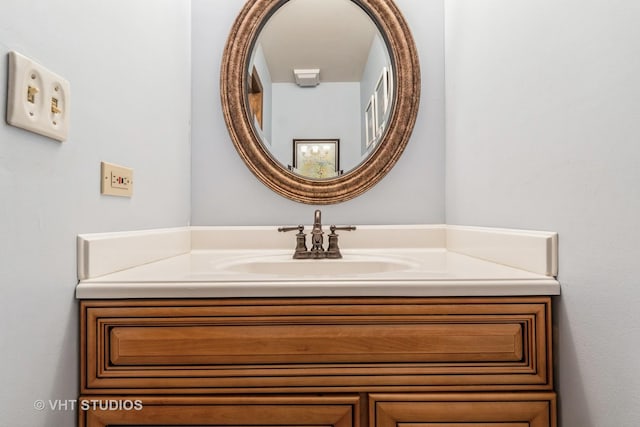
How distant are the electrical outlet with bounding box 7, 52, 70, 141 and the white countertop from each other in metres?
0.22

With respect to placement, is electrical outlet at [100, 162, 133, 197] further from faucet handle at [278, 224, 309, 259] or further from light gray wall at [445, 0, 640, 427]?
light gray wall at [445, 0, 640, 427]

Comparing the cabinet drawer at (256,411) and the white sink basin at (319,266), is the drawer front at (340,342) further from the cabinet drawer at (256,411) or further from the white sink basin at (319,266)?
the white sink basin at (319,266)

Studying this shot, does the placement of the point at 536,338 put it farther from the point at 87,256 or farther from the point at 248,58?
the point at 248,58

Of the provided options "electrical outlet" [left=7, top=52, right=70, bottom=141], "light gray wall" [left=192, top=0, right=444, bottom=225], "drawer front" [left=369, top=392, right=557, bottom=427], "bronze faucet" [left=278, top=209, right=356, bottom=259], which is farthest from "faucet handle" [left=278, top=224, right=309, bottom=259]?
"electrical outlet" [left=7, top=52, right=70, bottom=141]

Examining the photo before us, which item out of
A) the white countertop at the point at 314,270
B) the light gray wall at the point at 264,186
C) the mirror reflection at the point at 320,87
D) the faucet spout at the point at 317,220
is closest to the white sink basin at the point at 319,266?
the white countertop at the point at 314,270

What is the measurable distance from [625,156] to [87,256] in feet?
3.09

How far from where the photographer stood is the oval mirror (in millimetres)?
1308

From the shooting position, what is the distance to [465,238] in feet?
3.75

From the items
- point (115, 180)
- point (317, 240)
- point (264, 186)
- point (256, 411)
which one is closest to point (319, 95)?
point (264, 186)

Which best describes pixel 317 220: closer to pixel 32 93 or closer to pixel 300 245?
pixel 300 245

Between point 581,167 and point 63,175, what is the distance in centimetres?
93

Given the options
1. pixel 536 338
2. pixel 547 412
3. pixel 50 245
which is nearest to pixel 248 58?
pixel 50 245

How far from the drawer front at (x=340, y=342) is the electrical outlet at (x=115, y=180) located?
0.25 metres

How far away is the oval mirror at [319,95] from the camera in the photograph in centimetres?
131
